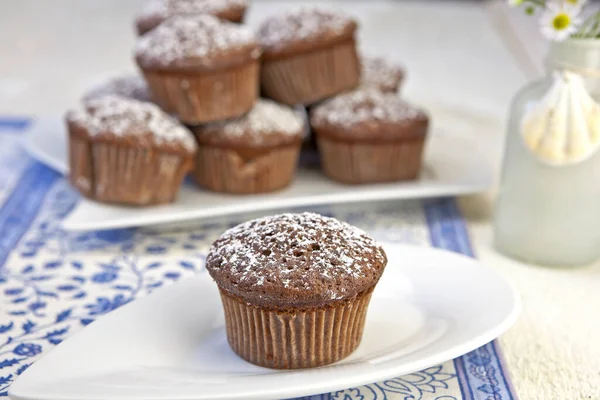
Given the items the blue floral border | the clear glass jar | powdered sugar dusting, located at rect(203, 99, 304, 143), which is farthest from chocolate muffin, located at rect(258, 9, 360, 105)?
the blue floral border

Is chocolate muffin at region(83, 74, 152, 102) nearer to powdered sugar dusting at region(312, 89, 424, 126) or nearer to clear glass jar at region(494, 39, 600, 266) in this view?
powdered sugar dusting at region(312, 89, 424, 126)

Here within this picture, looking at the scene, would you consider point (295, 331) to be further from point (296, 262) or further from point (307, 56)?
point (307, 56)

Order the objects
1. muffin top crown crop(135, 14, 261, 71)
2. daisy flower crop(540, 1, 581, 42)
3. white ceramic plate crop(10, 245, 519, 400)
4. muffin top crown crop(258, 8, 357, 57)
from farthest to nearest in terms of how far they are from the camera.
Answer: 1. muffin top crown crop(258, 8, 357, 57)
2. muffin top crown crop(135, 14, 261, 71)
3. daisy flower crop(540, 1, 581, 42)
4. white ceramic plate crop(10, 245, 519, 400)

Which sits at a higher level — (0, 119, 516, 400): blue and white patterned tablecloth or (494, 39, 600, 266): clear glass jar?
(494, 39, 600, 266): clear glass jar

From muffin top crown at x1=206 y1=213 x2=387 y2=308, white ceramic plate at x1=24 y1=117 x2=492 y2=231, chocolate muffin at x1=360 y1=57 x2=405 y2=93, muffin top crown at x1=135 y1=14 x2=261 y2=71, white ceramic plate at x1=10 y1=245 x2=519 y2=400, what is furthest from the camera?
chocolate muffin at x1=360 y1=57 x2=405 y2=93

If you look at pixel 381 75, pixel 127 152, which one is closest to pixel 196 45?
pixel 127 152

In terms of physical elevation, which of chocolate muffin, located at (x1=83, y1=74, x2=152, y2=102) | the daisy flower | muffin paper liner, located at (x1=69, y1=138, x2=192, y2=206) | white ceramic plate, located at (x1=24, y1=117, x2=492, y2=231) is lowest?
white ceramic plate, located at (x1=24, y1=117, x2=492, y2=231)

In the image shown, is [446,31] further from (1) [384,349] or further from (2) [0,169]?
(1) [384,349]
